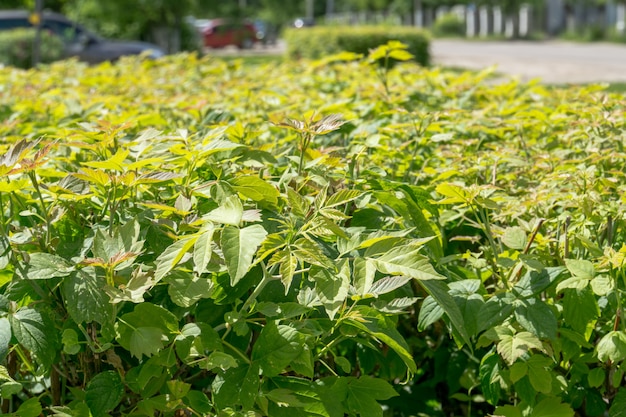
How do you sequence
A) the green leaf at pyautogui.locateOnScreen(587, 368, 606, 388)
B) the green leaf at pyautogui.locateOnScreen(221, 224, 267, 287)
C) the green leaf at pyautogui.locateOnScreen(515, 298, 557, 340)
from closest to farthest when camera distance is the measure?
the green leaf at pyautogui.locateOnScreen(221, 224, 267, 287) → the green leaf at pyautogui.locateOnScreen(515, 298, 557, 340) → the green leaf at pyautogui.locateOnScreen(587, 368, 606, 388)

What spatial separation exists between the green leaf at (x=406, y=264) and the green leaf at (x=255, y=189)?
0.91 feet

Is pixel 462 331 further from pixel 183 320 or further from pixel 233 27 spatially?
pixel 233 27

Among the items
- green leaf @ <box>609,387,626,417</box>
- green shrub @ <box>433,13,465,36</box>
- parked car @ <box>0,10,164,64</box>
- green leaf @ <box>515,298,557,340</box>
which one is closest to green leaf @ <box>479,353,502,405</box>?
green leaf @ <box>515,298,557,340</box>

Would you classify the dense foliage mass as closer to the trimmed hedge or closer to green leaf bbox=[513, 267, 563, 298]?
green leaf bbox=[513, 267, 563, 298]

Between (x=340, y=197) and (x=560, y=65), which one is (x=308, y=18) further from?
(x=340, y=197)

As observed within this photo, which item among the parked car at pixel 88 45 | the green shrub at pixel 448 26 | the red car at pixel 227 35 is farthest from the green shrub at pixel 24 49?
the green shrub at pixel 448 26

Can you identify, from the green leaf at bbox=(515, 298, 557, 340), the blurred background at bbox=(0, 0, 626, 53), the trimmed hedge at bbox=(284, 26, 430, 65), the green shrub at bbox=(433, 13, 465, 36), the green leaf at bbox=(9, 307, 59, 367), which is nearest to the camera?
the green leaf at bbox=(9, 307, 59, 367)

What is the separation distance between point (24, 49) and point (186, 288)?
1549cm

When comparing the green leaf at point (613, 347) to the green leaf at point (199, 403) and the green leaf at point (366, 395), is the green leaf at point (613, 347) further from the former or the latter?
the green leaf at point (199, 403)

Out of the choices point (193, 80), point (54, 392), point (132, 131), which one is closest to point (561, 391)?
point (54, 392)

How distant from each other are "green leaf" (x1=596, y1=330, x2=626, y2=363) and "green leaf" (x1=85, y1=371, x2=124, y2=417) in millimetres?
869

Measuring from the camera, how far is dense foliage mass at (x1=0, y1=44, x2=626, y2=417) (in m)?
1.38

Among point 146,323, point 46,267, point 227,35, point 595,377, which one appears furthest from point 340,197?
point 227,35

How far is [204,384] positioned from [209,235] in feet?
1.88
